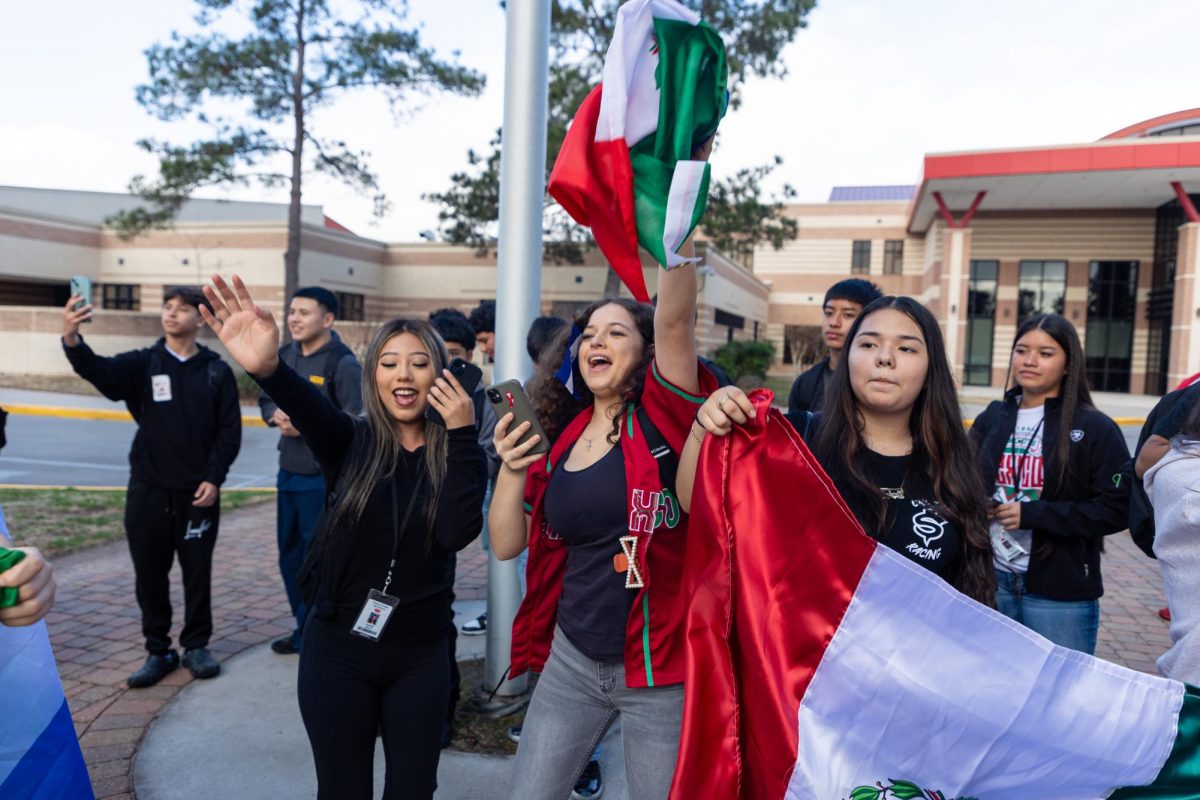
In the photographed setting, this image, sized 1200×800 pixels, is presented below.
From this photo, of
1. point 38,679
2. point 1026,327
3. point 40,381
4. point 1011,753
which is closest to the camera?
point 1011,753

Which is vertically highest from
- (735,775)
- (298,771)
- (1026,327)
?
(1026,327)

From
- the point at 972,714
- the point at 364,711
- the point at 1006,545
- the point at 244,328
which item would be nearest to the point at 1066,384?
the point at 1006,545

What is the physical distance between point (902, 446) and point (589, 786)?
210cm

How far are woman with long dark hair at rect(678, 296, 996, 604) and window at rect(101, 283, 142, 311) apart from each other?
1392 inches

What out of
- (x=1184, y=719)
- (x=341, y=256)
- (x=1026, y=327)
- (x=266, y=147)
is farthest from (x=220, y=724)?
(x=341, y=256)

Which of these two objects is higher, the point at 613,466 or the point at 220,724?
the point at 613,466

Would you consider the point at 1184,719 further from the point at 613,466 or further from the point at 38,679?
the point at 38,679

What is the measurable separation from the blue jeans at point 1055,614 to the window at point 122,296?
1386 inches

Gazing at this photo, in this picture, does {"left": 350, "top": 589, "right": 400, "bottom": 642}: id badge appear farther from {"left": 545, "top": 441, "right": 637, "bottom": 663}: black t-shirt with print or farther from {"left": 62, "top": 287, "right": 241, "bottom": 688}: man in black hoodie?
{"left": 62, "top": 287, "right": 241, "bottom": 688}: man in black hoodie

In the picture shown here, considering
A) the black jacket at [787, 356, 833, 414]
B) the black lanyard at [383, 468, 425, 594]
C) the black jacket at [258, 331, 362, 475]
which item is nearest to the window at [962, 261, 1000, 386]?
the black jacket at [787, 356, 833, 414]

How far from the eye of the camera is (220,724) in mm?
4074

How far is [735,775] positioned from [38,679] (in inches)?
73.0

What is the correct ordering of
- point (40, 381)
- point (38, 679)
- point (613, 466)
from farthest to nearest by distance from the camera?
point (40, 381), point (613, 466), point (38, 679)

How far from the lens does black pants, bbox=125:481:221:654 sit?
4.52 metres
